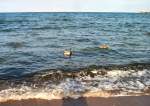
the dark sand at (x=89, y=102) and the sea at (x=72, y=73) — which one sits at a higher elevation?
the dark sand at (x=89, y=102)

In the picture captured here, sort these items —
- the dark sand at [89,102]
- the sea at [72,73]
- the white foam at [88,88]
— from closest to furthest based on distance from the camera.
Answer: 1. the dark sand at [89,102]
2. the white foam at [88,88]
3. the sea at [72,73]

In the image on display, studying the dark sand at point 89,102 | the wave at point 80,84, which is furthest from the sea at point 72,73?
the dark sand at point 89,102

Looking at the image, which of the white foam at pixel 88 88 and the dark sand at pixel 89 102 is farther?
the white foam at pixel 88 88

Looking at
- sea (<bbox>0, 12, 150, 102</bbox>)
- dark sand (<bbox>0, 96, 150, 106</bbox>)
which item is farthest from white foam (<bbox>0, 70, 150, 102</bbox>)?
dark sand (<bbox>0, 96, 150, 106</bbox>)

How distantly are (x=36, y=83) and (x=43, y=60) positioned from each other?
3771 millimetres

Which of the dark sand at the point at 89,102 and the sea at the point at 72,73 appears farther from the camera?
the sea at the point at 72,73

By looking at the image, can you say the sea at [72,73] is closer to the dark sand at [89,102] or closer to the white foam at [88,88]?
the white foam at [88,88]

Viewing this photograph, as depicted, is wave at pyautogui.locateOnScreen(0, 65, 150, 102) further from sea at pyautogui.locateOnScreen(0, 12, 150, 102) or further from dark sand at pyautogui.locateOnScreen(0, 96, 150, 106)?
dark sand at pyautogui.locateOnScreen(0, 96, 150, 106)

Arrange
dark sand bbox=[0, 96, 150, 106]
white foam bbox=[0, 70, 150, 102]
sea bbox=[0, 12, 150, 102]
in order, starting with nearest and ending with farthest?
dark sand bbox=[0, 96, 150, 106] < white foam bbox=[0, 70, 150, 102] < sea bbox=[0, 12, 150, 102]

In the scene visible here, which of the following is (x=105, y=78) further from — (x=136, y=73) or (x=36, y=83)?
(x=36, y=83)

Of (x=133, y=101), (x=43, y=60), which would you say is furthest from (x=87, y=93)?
(x=43, y=60)

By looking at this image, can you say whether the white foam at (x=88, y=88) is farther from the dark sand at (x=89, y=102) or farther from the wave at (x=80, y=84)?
the dark sand at (x=89, y=102)

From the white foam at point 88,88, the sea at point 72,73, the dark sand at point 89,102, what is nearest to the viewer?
the dark sand at point 89,102

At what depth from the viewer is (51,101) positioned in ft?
22.6
